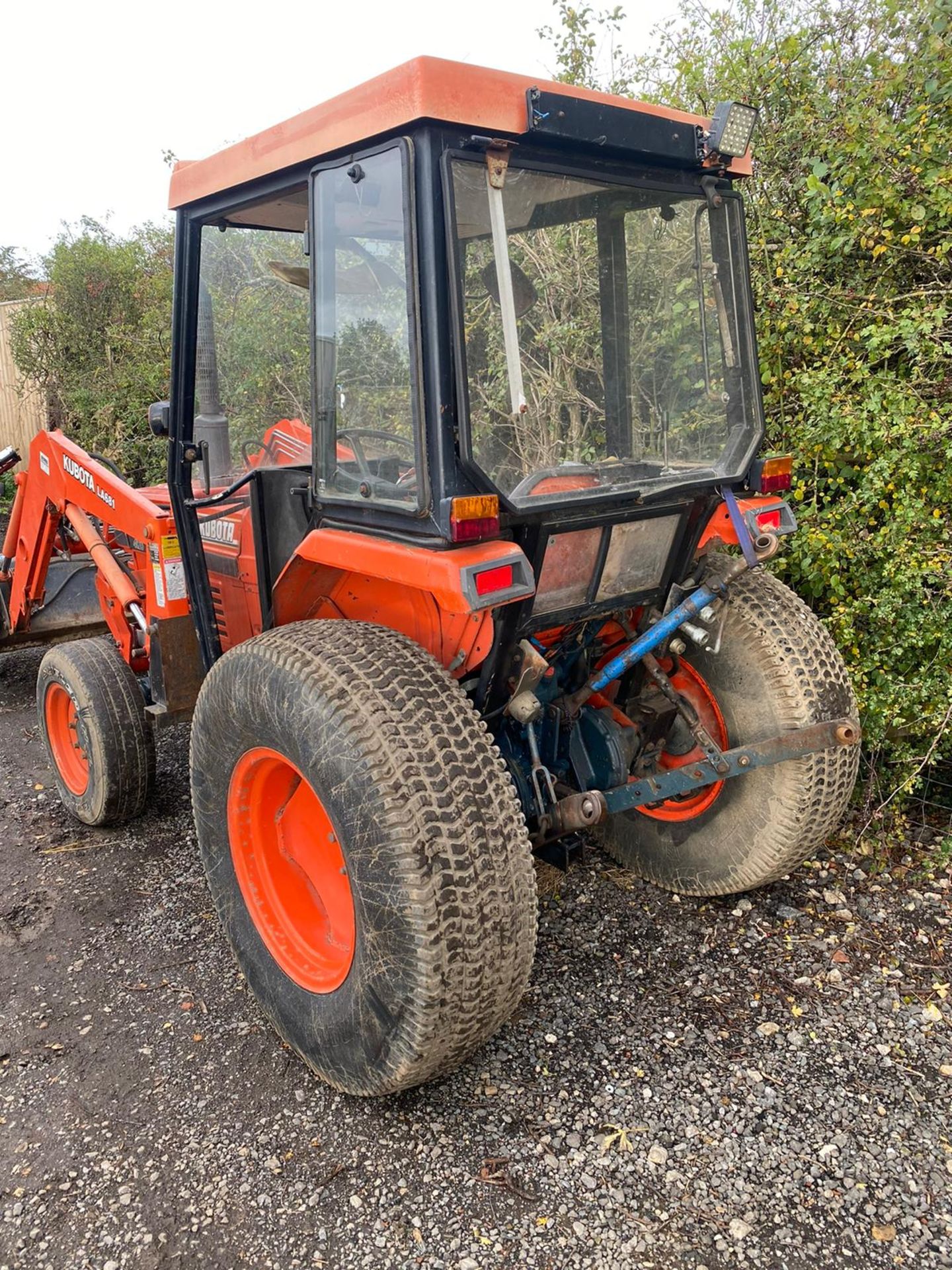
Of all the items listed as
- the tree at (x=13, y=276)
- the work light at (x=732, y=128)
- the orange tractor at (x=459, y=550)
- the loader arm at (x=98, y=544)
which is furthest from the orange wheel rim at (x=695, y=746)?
the tree at (x=13, y=276)

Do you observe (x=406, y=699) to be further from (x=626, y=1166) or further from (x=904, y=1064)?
(x=904, y=1064)

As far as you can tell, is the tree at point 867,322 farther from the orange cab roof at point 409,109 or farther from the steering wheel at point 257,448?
the steering wheel at point 257,448

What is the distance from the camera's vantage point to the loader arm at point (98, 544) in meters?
3.30

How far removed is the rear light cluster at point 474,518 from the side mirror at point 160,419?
1443 mm

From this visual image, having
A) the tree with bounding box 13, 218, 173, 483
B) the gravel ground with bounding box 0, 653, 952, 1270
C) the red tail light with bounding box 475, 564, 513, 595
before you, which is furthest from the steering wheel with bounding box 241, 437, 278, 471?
the tree with bounding box 13, 218, 173, 483

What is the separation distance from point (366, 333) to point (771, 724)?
1630 mm

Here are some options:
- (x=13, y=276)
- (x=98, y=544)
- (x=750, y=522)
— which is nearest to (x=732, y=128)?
(x=750, y=522)

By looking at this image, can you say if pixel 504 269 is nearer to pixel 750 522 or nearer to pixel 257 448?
pixel 750 522

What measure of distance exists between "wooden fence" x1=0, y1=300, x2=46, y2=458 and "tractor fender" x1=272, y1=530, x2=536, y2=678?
968 cm

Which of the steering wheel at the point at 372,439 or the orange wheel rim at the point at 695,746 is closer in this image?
the steering wheel at the point at 372,439

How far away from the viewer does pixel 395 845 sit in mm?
1967

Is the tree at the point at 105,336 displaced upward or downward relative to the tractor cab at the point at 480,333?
Answer: upward

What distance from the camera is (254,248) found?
2744mm

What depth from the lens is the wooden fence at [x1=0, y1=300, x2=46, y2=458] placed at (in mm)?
10883
